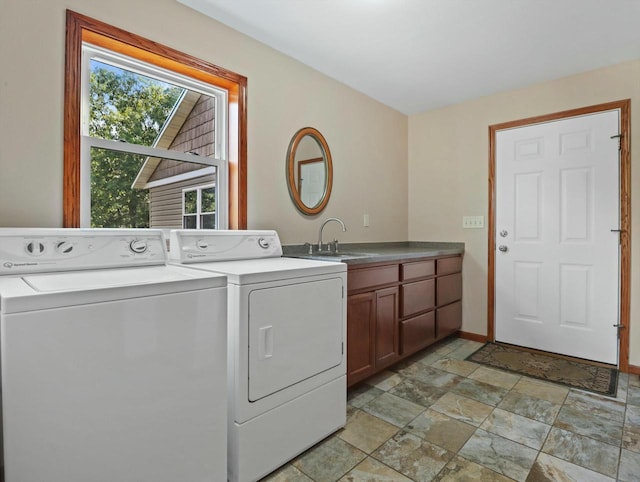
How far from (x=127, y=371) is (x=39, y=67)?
4.70 feet

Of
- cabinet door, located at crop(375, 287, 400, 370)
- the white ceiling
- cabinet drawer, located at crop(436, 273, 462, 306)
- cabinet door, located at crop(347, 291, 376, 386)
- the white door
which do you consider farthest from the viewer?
cabinet drawer, located at crop(436, 273, 462, 306)

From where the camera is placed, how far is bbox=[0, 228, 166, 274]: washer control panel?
138cm

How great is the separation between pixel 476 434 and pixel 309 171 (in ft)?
6.69

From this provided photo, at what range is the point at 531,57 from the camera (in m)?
2.60

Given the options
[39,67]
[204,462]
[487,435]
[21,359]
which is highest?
[39,67]

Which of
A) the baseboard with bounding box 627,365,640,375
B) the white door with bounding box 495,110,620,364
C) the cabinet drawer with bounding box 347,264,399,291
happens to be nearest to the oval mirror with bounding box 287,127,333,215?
the cabinet drawer with bounding box 347,264,399,291

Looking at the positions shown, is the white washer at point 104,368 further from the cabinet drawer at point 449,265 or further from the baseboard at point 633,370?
the baseboard at point 633,370

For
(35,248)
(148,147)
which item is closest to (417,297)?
(148,147)

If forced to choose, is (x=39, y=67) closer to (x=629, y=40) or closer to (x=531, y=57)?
(x=531, y=57)

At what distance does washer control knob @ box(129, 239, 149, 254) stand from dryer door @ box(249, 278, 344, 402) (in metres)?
0.66

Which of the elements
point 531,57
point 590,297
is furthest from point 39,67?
point 590,297

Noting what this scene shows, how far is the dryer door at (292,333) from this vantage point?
1494 mm

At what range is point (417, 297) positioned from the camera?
285 centimetres

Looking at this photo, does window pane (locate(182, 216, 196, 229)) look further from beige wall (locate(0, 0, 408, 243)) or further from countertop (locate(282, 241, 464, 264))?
countertop (locate(282, 241, 464, 264))
